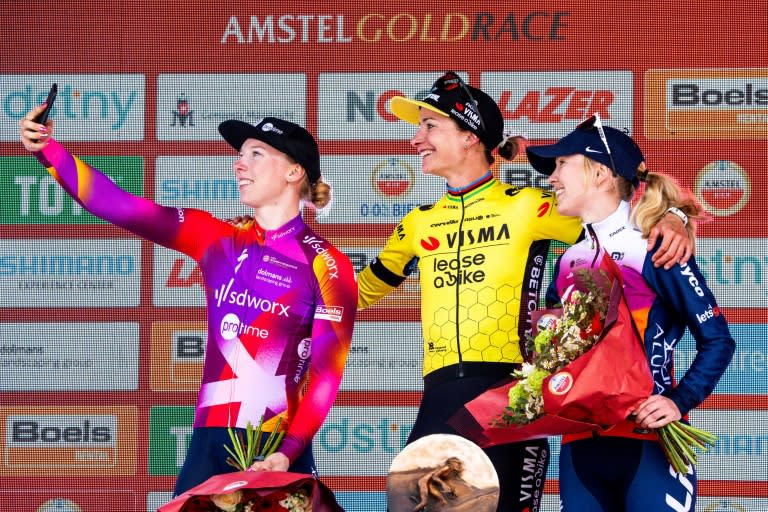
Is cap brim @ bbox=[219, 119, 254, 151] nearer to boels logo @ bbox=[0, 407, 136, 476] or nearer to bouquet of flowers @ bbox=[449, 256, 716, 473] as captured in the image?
bouquet of flowers @ bbox=[449, 256, 716, 473]

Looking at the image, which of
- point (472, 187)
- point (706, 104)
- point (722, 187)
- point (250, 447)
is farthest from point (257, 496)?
point (706, 104)

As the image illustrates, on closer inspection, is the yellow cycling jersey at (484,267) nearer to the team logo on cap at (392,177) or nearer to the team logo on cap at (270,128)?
the team logo on cap at (270,128)

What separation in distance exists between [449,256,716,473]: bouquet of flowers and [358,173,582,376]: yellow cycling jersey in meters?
0.38

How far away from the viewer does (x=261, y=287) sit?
3537mm

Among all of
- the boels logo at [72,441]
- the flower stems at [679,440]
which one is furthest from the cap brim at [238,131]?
the boels logo at [72,441]

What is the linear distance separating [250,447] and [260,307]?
1.37 ft

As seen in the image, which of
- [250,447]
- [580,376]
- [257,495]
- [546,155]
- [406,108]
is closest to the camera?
[580,376]

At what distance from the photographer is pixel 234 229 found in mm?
3725

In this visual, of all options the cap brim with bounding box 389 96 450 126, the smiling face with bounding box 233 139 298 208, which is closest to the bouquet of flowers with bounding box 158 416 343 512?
the smiling face with bounding box 233 139 298 208

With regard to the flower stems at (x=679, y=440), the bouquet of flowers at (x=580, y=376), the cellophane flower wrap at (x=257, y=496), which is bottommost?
the cellophane flower wrap at (x=257, y=496)

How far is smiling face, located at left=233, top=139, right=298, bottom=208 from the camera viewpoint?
11.9 ft

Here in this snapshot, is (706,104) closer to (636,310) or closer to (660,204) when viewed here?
(660,204)

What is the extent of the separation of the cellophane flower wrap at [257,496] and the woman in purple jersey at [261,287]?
0.27m

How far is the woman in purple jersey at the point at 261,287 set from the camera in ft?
11.2
